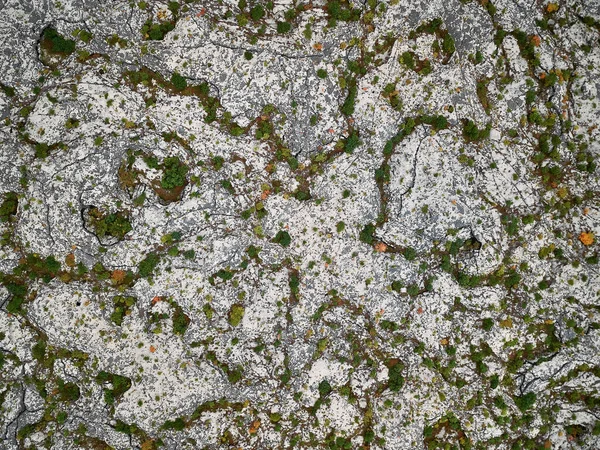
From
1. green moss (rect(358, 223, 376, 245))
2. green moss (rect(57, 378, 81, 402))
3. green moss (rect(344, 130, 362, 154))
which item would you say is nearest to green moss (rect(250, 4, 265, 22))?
green moss (rect(344, 130, 362, 154))

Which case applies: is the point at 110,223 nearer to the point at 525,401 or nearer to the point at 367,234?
the point at 367,234

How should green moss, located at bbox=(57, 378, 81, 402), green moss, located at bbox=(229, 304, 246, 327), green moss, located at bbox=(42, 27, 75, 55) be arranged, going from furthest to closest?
green moss, located at bbox=(229, 304, 246, 327) < green moss, located at bbox=(57, 378, 81, 402) < green moss, located at bbox=(42, 27, 75, 55)

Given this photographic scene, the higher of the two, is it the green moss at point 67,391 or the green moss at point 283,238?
the green moss at point 283,238

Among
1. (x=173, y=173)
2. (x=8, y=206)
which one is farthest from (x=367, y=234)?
(x=8, y=206)

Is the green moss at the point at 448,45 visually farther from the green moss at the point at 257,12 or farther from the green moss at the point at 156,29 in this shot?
the green moss at the point at 156,29

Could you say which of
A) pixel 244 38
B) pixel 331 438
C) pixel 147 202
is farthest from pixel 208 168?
pixel 331 438

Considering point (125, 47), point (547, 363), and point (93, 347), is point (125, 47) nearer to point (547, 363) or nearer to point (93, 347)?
point (93, 347)

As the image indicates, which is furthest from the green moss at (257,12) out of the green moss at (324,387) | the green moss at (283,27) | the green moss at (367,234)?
the green moss at (324,387)

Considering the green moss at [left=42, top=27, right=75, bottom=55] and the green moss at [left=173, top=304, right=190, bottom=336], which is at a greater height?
the green moss at [left=42, top=27, right=75, bottom=55]

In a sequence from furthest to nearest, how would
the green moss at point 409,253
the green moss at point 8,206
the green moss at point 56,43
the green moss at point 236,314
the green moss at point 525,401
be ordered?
the green moss at point 525,401 < the green moss at point 409,253 < the green moss at point 236,314 < the green moss at point 8,206 < the green moss at point 56,43

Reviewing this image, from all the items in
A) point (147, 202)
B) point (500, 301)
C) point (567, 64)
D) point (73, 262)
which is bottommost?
point (73, 262)

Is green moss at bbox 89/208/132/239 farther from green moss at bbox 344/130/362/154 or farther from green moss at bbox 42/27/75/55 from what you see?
green moss at bbox 344/130/362/154
